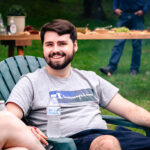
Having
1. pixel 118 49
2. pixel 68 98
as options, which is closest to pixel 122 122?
pixel 68 98

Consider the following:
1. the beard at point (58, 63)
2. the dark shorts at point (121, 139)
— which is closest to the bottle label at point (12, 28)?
the beard at point (58, 63)

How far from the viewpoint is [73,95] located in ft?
9.64

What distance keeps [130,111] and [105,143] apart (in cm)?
63

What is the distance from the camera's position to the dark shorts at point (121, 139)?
268cm

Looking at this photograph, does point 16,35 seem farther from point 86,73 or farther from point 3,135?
point 3,135

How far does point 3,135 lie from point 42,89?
76 centimetres

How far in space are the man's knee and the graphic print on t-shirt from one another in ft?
1.30

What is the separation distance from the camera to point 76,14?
17344mm

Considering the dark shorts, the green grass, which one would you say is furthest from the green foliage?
the dark shorts

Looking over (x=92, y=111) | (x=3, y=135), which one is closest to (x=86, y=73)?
(x=92, y=111)

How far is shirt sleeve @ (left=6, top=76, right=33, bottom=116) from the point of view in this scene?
107 inches

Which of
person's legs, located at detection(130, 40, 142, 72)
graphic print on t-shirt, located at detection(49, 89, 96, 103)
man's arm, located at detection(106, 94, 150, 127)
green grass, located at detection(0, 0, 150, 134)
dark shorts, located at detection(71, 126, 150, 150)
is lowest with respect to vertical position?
green grass, located at detection(0, 0, 150, 134)

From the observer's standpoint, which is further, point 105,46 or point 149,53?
point 105,46

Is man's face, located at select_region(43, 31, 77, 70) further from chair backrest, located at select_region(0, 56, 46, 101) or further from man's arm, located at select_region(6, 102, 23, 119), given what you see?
chair backrest, located at select_region(0, 56, 46, 101)
